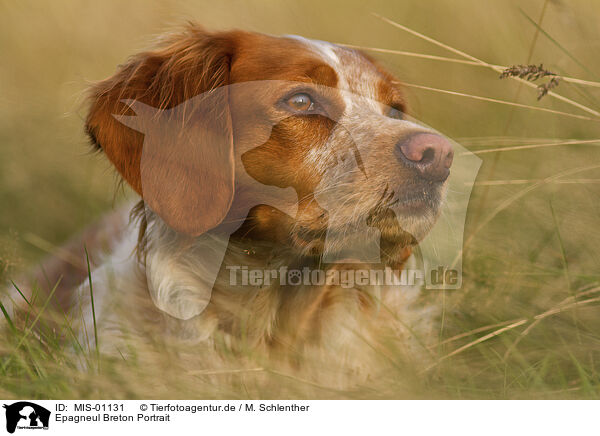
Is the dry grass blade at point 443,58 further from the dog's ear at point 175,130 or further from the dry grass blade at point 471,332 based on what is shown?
the dry grass blade at point 471,332

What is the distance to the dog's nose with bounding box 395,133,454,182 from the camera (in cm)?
153

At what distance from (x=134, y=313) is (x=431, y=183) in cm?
100

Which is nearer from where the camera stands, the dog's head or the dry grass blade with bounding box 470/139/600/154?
the dog's head

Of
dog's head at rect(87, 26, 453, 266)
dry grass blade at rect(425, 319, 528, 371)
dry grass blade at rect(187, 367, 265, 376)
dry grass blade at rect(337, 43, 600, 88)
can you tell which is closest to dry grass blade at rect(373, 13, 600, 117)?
dry grass blade at rect(337, 43, 600, 88)

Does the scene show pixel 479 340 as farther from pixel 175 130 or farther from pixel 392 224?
pixel 175 130

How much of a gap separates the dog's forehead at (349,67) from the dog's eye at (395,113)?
7cm

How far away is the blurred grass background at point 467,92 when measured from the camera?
1.90 metres

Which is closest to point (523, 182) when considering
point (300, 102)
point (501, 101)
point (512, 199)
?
point (512, 199)

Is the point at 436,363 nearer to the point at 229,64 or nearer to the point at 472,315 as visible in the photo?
the point at 472,315

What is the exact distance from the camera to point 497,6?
6.71 ft
